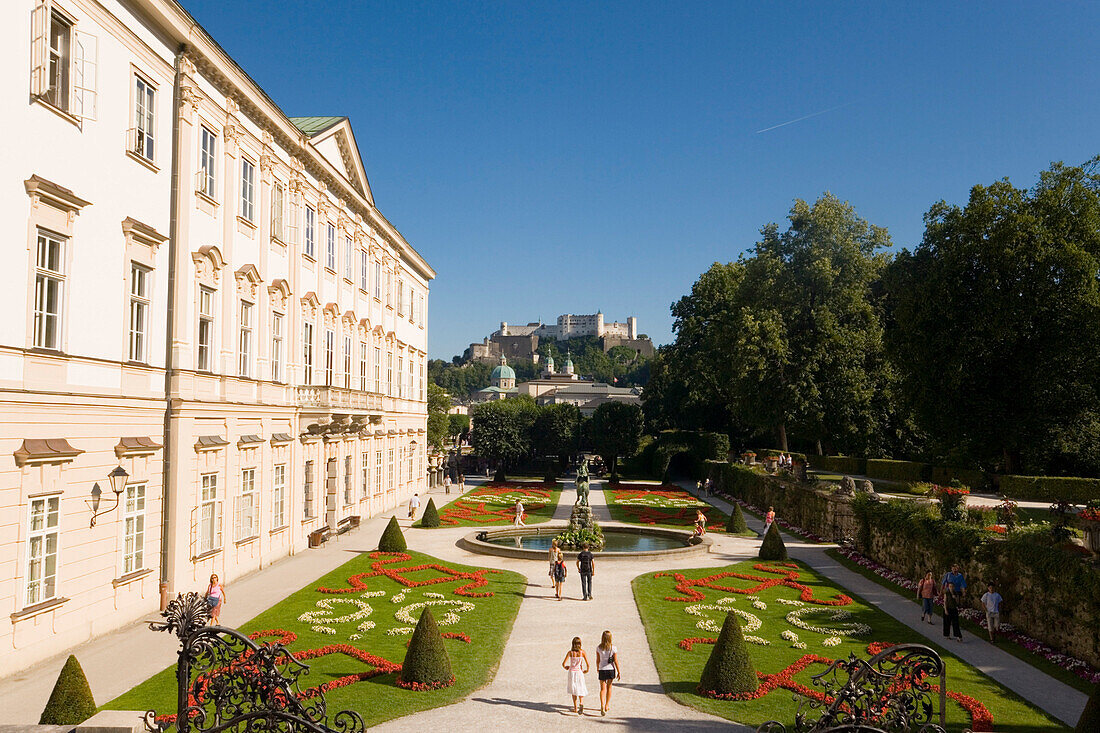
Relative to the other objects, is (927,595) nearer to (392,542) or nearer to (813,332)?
(392,542)

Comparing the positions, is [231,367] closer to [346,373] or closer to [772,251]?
[346,373]

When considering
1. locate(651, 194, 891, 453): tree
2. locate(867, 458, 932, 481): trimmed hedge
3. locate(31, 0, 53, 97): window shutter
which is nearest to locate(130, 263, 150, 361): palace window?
locate(31, 0, 53, 97): window shutter

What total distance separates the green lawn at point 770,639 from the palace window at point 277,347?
15.0 m

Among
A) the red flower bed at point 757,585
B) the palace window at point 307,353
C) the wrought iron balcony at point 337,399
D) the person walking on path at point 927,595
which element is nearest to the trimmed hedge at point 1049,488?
the red flower bed at point 757,585

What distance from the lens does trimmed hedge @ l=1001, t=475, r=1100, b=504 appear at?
1298 inches

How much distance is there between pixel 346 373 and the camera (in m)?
38.4

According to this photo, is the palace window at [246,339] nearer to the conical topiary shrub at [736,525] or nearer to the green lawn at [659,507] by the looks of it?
the green lawn at [659,507]

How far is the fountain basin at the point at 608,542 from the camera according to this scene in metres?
30.6

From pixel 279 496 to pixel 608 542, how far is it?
14.4 meters

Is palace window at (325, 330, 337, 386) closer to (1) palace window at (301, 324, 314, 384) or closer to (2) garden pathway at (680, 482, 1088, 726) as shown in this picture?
(1) palace window at (301, 324, 314, 384)

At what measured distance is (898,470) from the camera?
151ft

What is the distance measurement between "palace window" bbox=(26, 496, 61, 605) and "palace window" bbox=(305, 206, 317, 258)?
58.9 feet

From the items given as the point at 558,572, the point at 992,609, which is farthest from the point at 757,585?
the point at 992,609

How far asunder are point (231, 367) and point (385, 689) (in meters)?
13.6
